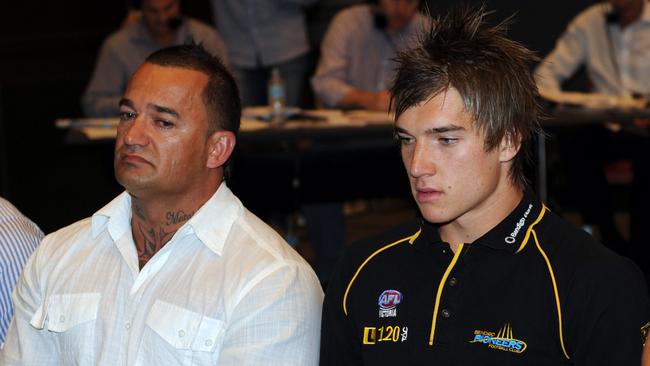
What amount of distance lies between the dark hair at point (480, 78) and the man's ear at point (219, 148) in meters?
0.56

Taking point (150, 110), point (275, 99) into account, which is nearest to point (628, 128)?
point (275, 99)

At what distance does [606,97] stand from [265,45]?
2.00m

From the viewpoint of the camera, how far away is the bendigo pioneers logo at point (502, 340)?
2.03 meters

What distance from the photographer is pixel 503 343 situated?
2.04m

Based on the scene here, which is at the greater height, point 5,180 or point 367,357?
point 367,357

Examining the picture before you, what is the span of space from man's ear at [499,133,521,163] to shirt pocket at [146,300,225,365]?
2.37ft

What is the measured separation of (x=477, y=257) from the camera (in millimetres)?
2148

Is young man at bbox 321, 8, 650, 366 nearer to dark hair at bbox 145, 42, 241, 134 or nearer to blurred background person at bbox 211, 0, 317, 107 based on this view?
dark hair at bbox 145, 42, 241, 134

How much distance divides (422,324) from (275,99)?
326cm

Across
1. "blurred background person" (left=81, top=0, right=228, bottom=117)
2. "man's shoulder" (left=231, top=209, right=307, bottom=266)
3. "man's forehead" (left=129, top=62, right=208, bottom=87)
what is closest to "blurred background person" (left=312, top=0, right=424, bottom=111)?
"blurred background person" (left=81, top=0, right=228, bottom=117)

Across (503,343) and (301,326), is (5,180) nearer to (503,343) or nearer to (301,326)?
(301,326)

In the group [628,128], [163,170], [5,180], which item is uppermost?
[163,170]

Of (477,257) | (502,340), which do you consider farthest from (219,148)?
(502,340)

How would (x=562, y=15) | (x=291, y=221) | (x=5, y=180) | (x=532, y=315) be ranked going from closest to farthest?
A: (x=532, y=315) → (x=291, y=221) → (x=5, y=180) → (x=562, y=15)
